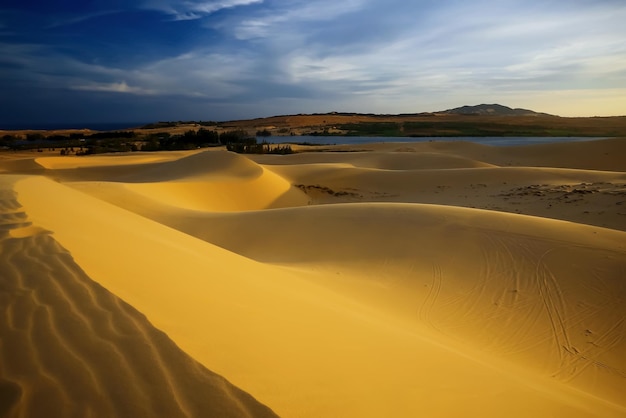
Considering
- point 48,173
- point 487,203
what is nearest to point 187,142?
point 48,173

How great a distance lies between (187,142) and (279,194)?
64.4 ft

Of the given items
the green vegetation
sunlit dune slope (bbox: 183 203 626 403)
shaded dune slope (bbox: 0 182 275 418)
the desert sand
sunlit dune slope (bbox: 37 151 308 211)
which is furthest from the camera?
the green vegetation

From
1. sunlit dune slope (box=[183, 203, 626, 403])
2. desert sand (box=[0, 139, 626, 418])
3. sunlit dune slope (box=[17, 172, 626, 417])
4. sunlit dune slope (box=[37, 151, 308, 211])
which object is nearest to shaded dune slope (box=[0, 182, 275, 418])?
desert sand (box=[0, 139, 626, 418])

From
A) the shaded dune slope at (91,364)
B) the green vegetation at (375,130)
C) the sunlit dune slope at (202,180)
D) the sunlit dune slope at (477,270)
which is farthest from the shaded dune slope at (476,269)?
the green vegetation at (375,130)

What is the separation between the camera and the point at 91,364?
1.77 metres

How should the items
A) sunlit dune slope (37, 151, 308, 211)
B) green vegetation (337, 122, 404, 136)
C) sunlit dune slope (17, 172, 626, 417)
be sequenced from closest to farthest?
sunlit dune slope (17, 172, 626, 417), sunlit dune slope (37, 151, 308, 211), green vegetation (337, 122, 404, 136)

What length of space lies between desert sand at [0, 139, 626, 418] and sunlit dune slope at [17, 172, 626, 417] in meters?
0.02

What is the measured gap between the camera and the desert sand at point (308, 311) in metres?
1.79

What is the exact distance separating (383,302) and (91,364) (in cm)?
403

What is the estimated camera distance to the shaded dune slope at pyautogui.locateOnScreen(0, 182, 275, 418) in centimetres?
156

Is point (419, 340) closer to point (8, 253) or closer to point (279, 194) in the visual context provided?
point (8, 253)

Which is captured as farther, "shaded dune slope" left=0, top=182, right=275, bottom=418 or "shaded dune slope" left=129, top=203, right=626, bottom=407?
"shaded dune slope" left=129, top=203, right=626, bottom=407

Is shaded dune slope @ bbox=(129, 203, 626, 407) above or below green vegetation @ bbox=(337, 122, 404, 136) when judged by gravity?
below

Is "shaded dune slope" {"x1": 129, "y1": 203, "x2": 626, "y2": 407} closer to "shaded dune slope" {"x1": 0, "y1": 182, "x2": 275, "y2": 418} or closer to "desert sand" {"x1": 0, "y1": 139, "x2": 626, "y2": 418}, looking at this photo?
"desert sand" {"x1": 0, "y1": 139, "x2": 626, "y2": 418}
